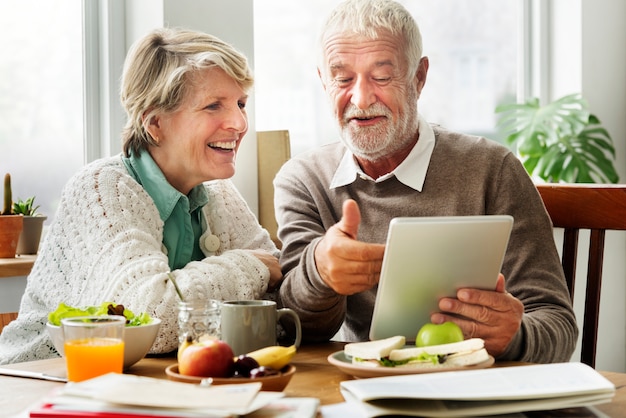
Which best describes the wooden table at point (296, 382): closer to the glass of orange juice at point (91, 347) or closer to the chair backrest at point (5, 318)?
the glass of orange juice at point (91, 347)

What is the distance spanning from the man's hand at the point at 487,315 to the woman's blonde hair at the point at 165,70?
0.76 meters

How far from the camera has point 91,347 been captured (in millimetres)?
1194

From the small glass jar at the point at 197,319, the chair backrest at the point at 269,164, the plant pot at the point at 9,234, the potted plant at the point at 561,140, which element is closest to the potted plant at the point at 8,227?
the plant pot at the point at 9,234

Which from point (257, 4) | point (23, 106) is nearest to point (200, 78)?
point (23, 106)

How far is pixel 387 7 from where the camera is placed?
6.11ft

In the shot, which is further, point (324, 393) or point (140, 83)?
point (140, 83)

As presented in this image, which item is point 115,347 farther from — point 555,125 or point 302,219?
point 555,125

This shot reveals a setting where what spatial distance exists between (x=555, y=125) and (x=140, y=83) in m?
2.54

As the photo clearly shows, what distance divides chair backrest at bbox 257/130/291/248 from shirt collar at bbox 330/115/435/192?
0.82m

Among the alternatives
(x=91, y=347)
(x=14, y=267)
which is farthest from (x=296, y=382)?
(x=14, y=267)

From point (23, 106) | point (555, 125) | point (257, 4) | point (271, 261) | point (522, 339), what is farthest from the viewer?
point (555, 125)

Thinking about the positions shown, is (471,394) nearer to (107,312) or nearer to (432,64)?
(107,312)

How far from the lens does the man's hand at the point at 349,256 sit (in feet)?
4.56

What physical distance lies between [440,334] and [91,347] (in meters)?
0.51
